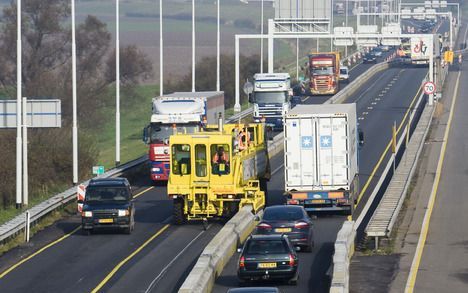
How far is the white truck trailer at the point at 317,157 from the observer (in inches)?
1750

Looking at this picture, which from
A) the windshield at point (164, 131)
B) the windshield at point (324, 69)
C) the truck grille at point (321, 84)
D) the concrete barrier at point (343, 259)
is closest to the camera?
the concrete barrier at point (343, 259)

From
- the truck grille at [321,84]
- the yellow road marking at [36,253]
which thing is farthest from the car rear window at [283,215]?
the truck grille at [321,84]

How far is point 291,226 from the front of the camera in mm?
36219

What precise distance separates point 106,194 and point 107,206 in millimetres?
978

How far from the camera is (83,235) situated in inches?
1649

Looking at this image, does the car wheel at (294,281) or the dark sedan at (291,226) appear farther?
the dark sedan at (291,226)

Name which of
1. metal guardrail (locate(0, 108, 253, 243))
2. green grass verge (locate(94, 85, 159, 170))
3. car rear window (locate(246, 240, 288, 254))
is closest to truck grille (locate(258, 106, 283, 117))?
green grass verge (locate(94, 85, 159, 170))

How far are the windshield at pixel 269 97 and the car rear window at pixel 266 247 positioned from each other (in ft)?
154

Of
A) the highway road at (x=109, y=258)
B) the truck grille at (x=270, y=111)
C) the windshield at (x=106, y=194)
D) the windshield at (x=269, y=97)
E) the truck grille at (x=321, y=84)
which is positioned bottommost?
the highway road at (x=109, y=258)

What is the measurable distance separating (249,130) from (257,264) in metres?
16.8

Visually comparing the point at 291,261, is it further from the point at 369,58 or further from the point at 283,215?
the point at 369,58

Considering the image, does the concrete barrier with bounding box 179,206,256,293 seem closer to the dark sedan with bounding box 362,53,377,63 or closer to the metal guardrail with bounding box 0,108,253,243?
the metal guardrail with bounding box 0,108,253,243

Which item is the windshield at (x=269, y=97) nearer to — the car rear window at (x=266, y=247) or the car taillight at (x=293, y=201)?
the car taillight at (x=293, y=201)

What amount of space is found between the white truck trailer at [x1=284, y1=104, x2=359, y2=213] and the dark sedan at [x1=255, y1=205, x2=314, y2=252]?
7220 millimetres
